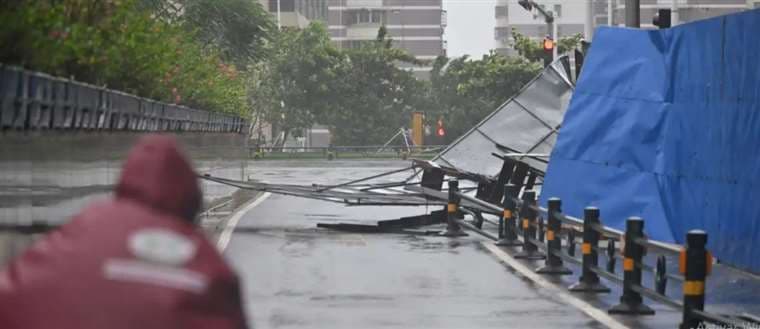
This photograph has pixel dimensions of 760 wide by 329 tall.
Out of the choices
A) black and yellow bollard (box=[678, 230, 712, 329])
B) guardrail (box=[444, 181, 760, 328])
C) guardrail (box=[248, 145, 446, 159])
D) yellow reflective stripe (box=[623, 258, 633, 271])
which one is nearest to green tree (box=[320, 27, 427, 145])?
guardrail (box=[248, 145, 446, 159])

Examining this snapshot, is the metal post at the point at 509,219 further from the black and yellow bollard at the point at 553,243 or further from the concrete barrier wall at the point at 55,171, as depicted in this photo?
the concrete barrier wall at the point at 55,171

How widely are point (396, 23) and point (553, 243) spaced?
134 m

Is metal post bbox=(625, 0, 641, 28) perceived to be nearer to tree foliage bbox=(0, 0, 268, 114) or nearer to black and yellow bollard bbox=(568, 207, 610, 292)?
tree foliage bbox=(0, 0, 268, 114)

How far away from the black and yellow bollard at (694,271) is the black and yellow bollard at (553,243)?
672 cm

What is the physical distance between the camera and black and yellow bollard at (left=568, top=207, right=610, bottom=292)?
19156mm

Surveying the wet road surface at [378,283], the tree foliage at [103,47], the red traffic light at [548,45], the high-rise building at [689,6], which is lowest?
the wet road surface at [378,283]

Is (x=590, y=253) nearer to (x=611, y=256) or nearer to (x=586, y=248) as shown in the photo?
(x=586, y=248)

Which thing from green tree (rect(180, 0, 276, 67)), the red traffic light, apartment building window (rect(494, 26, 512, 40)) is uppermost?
apartment building window (rect(494, 26, 512, 40))

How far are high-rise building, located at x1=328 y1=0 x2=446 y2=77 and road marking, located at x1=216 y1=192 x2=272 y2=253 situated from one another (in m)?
103

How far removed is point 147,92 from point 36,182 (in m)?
9.86

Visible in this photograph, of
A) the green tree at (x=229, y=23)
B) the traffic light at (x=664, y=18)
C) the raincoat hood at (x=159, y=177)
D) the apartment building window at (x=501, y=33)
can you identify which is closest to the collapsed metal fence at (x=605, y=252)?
the traffic light at (x=664, y=18)

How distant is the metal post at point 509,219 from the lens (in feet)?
85.2

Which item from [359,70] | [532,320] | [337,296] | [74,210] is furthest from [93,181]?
[359,70]

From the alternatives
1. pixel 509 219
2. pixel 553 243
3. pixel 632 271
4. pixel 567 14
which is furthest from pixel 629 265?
pixel 567 14
